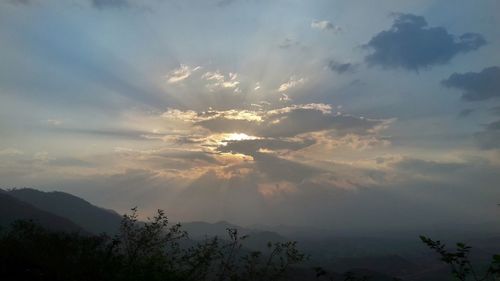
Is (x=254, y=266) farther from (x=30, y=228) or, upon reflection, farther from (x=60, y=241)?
(x=30, y=228)

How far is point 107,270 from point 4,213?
→ 207 meters

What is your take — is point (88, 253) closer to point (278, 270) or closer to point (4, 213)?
point (278, 270)

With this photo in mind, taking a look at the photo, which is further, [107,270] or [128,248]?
[128,248]

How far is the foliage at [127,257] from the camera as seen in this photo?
68.9 feet


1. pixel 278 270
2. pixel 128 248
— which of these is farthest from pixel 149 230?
pixel 278 270

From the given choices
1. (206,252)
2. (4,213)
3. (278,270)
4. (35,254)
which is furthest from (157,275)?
(4,213)

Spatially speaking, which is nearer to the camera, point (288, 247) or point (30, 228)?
point (288, 247)

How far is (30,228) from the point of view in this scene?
24.3 m

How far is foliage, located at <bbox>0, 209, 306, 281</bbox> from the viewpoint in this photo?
68.9 feet

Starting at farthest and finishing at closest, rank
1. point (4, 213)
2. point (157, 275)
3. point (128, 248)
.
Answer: point (4, 213) < point (128, 248) < point (157, 275)

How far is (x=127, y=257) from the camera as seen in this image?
82.0ft

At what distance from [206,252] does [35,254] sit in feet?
30.7

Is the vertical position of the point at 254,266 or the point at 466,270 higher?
the point at 466,270

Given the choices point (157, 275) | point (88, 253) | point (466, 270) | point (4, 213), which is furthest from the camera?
point (4, 213)
